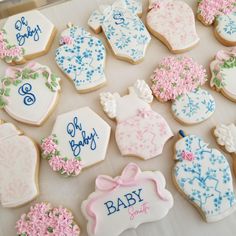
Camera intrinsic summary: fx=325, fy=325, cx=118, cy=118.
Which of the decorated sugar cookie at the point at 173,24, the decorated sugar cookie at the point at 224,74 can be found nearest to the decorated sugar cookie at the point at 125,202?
the decorated sugar cookie at the point at 224,74

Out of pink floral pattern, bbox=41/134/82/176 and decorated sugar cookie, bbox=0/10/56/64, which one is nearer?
pink floral pattern, bbox=41/134/82/176

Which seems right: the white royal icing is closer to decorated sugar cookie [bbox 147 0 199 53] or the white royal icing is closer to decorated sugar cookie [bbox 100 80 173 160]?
decorated sugar cookie [bbox 100 80 173 160]

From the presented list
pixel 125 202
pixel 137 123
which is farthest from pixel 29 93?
pixel 125 202

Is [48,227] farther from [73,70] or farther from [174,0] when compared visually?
[174,0]

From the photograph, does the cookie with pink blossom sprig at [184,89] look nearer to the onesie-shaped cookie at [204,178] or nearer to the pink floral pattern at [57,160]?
the onesie-shaped cookie at [204,178]

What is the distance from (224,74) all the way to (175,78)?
19cm

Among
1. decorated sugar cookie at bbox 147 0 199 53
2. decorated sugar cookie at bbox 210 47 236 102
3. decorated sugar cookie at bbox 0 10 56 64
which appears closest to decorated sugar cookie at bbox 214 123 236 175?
decorated sugar cookie at bbox 210 47 236 102

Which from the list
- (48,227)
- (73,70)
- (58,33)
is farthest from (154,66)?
(48,227)

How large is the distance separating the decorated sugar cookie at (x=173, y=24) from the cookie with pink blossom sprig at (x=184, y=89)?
82mm

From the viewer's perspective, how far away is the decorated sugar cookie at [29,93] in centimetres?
117

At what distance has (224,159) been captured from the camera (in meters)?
1.11

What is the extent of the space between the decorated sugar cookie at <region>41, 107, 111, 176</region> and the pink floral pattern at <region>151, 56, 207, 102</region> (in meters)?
0.24

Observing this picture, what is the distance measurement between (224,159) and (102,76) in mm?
528

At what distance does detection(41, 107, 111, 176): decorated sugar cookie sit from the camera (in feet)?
3.57
